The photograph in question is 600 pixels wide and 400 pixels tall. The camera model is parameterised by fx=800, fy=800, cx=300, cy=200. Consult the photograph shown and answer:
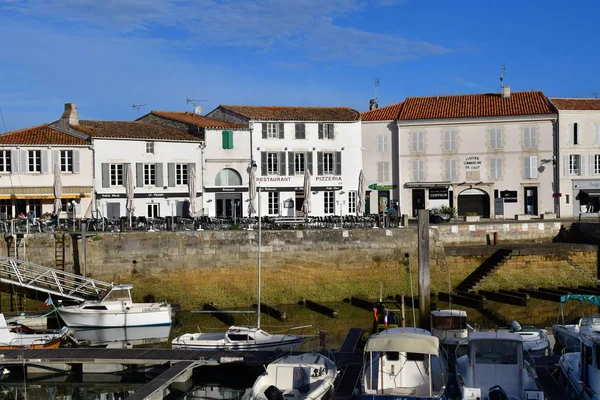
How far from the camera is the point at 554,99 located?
54.7 metres

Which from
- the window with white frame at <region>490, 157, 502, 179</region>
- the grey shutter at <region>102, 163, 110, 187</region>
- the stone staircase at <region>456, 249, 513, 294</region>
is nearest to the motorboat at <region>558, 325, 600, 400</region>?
the stone staircase at <region>456, 249, 513, 294</region>

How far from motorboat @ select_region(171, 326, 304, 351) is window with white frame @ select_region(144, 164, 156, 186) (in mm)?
19759

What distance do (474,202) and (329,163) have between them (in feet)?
35.1

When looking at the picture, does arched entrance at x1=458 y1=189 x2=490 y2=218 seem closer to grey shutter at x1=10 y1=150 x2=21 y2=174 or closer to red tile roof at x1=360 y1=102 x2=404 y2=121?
red tile roof at x1=360 y1=102 x2=404 y2=121

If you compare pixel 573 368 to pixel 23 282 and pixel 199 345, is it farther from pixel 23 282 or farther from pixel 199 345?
pixel 23 282

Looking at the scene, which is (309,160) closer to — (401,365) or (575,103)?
(575,103)

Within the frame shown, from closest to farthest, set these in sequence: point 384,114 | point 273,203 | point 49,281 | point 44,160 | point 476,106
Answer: point 49,281 → point 44,160 → point 273,203 → point 476,106 → point 384,114

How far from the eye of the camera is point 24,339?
27875 mm

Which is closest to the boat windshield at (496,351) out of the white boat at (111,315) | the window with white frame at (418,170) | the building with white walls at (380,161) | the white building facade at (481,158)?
the white boat at (111,315)

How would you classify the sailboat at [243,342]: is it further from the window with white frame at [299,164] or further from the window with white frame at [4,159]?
the window with white frame at [299,164]

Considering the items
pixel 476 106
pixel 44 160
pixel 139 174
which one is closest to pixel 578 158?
pixel 476 106

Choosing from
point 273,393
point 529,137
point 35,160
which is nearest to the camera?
point 273,393

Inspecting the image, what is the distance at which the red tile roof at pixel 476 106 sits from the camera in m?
53.2

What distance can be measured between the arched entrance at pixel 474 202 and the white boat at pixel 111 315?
27.1 meters
